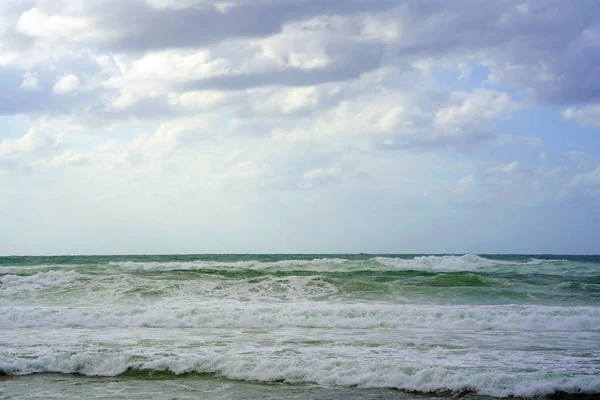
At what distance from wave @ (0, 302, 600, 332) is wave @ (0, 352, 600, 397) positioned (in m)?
4.21

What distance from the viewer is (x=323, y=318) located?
1458cm

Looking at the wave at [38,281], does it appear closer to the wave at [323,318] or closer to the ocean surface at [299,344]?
the ocean surface at [299,344]

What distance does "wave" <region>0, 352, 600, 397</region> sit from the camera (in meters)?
8.41

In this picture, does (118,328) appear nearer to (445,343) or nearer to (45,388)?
(45,388)

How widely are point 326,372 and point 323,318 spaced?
17.9ft

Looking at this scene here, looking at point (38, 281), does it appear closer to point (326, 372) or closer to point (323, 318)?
point (323, 318)

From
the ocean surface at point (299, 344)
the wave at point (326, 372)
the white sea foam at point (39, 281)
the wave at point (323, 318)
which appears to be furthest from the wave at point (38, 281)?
the wave at point (326, 372)

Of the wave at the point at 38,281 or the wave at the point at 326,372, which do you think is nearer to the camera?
the wave at the point at 326,372

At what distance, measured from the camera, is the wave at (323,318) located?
46.0 ft

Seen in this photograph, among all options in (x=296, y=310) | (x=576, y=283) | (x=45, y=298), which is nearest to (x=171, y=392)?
(x=296, y=310)

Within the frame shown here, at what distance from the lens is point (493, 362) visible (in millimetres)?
9922

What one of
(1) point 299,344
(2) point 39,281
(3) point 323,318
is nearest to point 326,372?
(1) point 299,344

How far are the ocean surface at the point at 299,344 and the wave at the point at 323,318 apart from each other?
51 millimetres

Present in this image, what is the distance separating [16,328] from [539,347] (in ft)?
42.5
